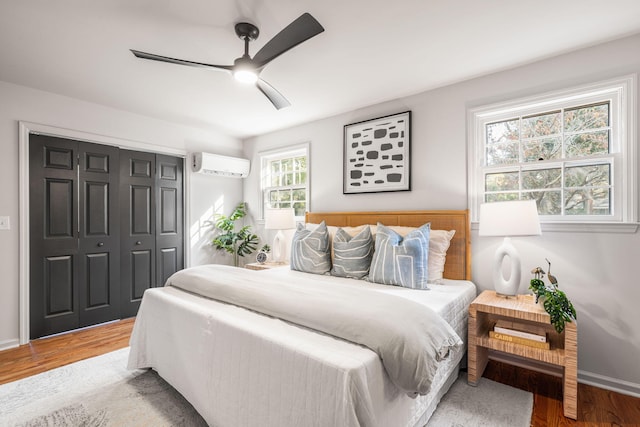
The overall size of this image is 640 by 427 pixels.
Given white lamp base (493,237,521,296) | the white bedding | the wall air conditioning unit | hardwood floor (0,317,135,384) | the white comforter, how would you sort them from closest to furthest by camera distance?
the white bedding → the white comforter → white lamp base (493,237,521,296) → hardwood floor (0,317,135,384) → the wall air conditioning unit

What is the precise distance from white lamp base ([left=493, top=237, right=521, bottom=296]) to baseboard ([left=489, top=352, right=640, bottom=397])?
680mm

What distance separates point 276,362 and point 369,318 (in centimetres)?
45

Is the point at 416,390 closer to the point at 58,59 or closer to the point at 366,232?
the point at 366,232

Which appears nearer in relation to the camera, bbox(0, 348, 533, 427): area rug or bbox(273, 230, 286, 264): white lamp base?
bbox(0, 348, 533, 427): area rug

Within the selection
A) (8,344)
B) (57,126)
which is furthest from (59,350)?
(57,126)

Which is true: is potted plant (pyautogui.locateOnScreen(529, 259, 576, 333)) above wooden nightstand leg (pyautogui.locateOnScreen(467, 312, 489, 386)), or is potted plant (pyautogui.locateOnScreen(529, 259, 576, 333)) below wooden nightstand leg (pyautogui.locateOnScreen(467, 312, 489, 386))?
above

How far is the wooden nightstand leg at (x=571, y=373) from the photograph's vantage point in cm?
182

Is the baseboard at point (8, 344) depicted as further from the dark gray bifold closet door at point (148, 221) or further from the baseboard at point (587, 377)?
the baseboard at point (587, 377)

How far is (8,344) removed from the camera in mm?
2836

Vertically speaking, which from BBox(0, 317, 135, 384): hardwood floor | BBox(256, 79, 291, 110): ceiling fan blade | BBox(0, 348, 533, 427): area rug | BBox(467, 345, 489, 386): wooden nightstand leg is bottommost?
BBox(0, 317, 135, 384): hardwood floor

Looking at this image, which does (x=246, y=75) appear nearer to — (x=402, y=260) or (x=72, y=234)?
(x=402, y=260)

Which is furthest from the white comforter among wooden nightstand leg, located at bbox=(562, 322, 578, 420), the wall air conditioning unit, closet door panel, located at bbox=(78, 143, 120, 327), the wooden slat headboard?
the wall air conditioning unit

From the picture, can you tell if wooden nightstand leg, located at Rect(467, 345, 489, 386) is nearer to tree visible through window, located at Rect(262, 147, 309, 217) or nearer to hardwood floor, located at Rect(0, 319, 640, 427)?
hardwood floor, located at Rect(0, 319, 640, 427)

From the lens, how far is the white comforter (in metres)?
1.25
